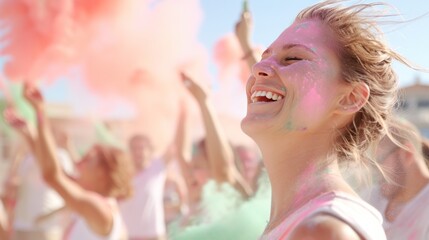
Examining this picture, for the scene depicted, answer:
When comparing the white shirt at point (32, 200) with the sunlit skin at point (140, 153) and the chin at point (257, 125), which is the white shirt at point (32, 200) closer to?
the sunlit skin at point (140, 153)

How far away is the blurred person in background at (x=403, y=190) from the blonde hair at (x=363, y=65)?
1.09 feet

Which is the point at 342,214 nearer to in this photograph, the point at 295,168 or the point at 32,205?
the point at 295,168

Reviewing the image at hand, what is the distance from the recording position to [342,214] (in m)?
1.05

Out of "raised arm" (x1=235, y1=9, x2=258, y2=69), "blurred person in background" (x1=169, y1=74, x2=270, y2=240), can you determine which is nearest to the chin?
"blurred person in background" (x1=169, y1=74, x2=270, y2=240)

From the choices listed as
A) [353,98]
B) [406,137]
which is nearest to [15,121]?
[406,137]

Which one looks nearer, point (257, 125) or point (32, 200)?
point (257, 125)

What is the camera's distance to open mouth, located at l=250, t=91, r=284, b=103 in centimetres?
133

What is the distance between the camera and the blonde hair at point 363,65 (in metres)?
1.32

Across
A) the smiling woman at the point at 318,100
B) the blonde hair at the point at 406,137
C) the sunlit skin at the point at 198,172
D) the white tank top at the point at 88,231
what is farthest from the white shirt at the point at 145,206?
the smiling woman at the point at 318,100

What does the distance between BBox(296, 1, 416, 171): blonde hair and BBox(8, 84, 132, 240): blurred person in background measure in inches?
74.5

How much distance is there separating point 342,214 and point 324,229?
0.05 metres

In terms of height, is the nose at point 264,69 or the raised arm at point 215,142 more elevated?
the nose at point 264,69

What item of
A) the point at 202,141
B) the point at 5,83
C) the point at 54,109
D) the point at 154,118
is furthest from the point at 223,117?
the point at 54,109

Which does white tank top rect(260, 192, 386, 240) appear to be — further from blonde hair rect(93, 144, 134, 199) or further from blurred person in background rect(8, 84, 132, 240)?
blonde hair rect(93, 144, 134, 199)
